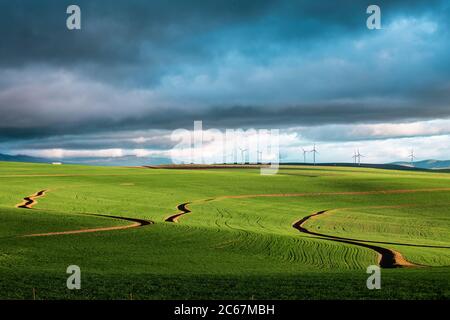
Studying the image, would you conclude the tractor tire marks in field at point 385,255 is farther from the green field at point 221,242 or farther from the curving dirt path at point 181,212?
the curving dirt path at point 181,212

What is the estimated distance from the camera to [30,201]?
64.6 m

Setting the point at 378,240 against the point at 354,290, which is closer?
the point at 354,290

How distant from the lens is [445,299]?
1889 cm

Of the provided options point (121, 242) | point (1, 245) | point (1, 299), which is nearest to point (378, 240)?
point (121, 242)

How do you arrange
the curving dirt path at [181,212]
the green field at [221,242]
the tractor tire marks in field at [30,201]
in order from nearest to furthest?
the green field at [221,242] → the curving dirt path at [181,212] → the tractor tire marks in field at [30,201]

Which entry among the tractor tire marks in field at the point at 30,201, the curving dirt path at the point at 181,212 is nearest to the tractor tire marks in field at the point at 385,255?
the curving dirt path at the point at 181,212

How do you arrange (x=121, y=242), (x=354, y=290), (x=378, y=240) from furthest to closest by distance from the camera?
(x=378, y=240) < (x=121, y=242) < (x=354, y=290)

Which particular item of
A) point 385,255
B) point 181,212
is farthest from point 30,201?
point 385,255

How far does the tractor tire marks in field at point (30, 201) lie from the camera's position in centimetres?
5966

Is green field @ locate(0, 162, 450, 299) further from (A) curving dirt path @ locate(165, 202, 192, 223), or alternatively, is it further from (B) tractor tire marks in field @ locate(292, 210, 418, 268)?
(A) curving dirt path @ locate(165, 202, 192, 223)

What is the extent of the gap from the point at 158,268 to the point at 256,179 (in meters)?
75.5

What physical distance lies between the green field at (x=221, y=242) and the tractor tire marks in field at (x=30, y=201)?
0.97 meters
